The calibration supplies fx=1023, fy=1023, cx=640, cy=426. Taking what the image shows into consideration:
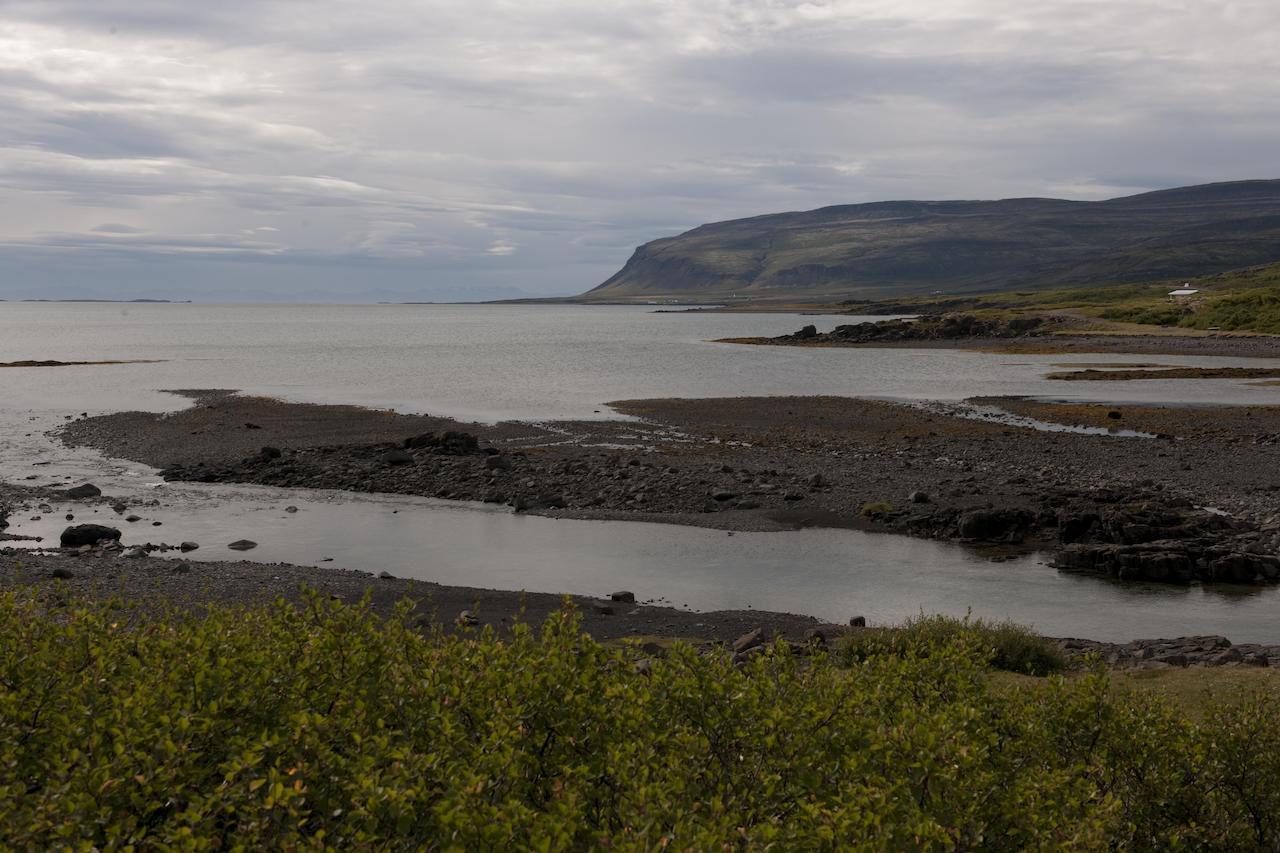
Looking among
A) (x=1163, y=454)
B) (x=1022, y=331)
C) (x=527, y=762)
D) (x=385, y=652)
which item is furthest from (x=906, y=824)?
(x=1022, y=331)

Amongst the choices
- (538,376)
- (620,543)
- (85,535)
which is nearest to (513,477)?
(620,543)

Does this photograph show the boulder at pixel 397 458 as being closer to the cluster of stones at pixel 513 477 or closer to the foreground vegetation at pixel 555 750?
the cluster of stones at pixel 513 477

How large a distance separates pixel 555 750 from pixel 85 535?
25.5 meters

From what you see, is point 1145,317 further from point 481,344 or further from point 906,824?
point 906,824

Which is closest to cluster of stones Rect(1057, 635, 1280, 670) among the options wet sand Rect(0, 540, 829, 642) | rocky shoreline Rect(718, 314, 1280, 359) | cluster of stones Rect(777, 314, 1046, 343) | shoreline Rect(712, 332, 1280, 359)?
wet sand Rect(0, 540, 829, 642)

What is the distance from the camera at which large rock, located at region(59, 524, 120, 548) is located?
94.2ft

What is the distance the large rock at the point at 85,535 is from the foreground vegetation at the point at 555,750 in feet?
66.0

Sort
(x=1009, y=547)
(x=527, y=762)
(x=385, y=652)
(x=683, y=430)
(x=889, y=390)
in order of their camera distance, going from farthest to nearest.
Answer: (x=889, y=390)
(x=683, y=430)
(x=1009, y=547)
(x=385, y=652)
(x=527, y=762)

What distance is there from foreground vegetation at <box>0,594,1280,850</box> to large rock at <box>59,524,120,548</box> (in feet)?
66.0

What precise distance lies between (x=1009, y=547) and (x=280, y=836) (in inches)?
1093

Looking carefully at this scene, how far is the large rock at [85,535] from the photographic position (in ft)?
94.2

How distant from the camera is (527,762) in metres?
7.96

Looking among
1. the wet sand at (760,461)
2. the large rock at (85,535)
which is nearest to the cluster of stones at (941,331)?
the wet sand at (760,461)

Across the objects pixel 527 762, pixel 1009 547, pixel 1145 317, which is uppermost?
pixel 1145 317
